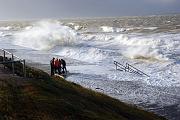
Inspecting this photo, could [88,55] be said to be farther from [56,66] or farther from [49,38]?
[49,38]

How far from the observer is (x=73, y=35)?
3410 inches

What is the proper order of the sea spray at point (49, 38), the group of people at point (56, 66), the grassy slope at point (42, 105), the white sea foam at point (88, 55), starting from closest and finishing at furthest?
the grassy slope at point (42, 105) → the group of people at point (56, 66) → the white sea foam at point (88, 55) → the sea spray at point (49, 38)

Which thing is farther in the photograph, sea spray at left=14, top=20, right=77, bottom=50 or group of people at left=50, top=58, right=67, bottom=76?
sea spray at left=14, top=20, right=77, bottom=50

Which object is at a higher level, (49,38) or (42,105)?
(42,105)

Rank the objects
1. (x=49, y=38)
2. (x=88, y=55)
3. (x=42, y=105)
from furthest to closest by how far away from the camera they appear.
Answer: (x=49, y=38)
(x=88, y=55)
(x=42, y=105)

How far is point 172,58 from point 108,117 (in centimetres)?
3595

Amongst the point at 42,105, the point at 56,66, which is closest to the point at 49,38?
the point at 56,66

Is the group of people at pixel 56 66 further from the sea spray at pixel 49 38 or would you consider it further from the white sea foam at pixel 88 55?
the sea spray at pixel 49 38

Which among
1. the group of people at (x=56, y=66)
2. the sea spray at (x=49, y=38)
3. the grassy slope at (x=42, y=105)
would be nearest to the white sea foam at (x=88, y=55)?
the sea spray at (x=49, y=38)

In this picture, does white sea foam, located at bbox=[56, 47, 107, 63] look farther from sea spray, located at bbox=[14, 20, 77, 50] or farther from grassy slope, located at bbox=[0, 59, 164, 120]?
grassy slope, located at bbox=[0, 59, 164, 120]

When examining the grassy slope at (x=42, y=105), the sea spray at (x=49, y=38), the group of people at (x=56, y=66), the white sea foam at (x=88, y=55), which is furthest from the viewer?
the sea spray at (x=49, y=38)

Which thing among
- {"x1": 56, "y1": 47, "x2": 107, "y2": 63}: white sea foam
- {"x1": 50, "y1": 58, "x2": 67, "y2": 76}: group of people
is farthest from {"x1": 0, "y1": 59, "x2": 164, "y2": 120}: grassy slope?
{"x1": 56, "y1": 47, "x2": 107, "y2": 63}: white sea foam

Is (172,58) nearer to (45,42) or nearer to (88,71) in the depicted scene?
(88,71)

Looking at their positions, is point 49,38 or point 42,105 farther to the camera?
point 49,38
